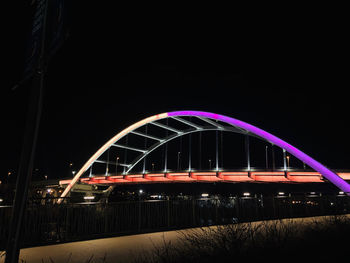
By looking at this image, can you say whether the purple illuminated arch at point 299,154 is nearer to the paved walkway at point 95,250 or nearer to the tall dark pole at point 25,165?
the paved walkway at point 95,250

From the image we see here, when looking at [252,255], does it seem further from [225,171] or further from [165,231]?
[225,171]

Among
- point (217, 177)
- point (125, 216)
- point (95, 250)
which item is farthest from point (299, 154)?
point (95, 250)

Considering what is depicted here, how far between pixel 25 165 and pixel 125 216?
21.6ft

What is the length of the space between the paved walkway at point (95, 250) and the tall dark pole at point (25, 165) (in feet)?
6.67

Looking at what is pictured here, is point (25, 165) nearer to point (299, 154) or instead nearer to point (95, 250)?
point (95, 250)

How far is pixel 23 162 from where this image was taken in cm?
420

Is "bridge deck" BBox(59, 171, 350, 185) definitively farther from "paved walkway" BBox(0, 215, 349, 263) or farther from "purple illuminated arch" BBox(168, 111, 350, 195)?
"paved walkway" BBox(0, 215, 349, 263)

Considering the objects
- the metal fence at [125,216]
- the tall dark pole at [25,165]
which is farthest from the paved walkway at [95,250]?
the tall dark pole at [25,165]

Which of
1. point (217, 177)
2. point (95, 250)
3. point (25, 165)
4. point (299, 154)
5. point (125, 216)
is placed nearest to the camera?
point (25, 165)

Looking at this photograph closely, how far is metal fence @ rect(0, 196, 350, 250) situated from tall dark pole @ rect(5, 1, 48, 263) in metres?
4.46

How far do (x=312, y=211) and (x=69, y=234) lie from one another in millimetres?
13856

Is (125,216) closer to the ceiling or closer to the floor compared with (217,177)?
closer to the floor

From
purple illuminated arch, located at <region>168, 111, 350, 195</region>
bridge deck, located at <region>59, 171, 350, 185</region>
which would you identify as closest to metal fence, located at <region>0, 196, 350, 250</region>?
purple illuminated arch, located at <region>168, 111, 350, 195</region>

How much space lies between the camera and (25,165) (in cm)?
418
